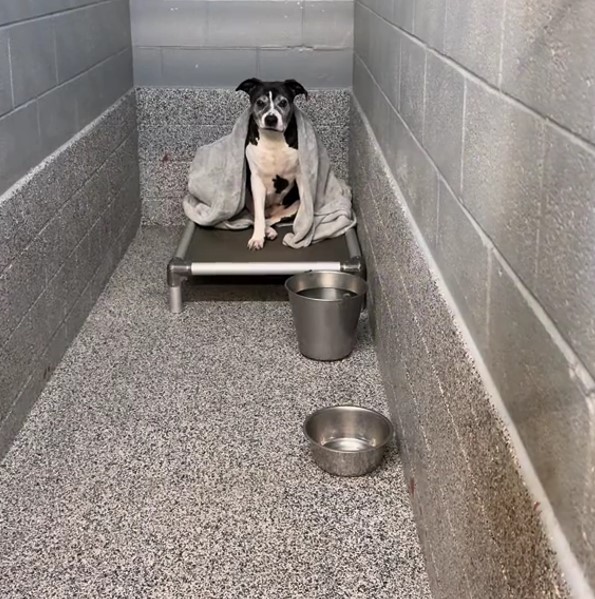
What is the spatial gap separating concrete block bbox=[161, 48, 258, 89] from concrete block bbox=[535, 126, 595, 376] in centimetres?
353

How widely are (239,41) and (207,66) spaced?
212mm

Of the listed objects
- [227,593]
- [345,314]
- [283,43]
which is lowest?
[227,593]

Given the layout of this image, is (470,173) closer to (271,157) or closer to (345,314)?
(345,314)

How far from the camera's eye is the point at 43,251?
2871 millimetres

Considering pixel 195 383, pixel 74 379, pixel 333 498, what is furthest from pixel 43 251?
pixel 333 498

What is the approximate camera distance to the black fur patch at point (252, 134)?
155 inches

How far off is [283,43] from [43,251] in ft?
6.82

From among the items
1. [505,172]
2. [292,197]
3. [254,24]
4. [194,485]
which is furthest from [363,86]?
[505,172]

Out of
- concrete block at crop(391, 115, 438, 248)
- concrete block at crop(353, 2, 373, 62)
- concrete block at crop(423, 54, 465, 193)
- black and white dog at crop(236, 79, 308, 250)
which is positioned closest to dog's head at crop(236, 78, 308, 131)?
black and white dog at crop(236, 79, 308, 250)

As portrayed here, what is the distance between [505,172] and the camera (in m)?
1.35

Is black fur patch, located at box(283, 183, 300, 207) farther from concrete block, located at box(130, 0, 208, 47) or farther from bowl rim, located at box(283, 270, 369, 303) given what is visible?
concrete block, located at box(130, 0, 208, 47)

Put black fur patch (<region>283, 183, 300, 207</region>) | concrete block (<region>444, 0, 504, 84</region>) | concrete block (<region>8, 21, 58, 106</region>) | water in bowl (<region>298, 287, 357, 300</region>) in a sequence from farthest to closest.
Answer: black fur patch (<region>283, 183, 300, 207</region>), water in bowl (<region>298, 287, 357, 300</region>), concrete block (<region>8, 21, 58, 106</region>), concrete block (<region>444, 0, 504, 84</region>)

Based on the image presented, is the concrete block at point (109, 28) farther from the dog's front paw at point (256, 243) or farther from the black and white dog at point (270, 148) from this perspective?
the dog's front paw at point (256, 243)

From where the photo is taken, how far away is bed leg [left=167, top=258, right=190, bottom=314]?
3.54 m
